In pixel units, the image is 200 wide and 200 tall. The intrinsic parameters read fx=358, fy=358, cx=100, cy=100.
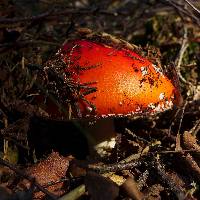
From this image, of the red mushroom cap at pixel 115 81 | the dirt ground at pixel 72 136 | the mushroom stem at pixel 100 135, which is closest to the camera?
the dirt ground at pixel 72 136

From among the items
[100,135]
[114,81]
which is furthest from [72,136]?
[114,81]

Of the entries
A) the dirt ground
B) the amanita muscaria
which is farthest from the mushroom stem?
the amanita muscaria

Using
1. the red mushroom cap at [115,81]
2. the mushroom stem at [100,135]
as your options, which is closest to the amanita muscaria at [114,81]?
the red mushroom cap at [115,81]

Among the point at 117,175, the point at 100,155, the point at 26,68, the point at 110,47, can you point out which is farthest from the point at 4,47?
the point at 117,175

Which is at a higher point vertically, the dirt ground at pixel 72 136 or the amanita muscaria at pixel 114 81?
the amanita muscaria at pixel 114 81

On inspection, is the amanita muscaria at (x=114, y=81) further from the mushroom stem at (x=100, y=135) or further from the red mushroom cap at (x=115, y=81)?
the mushroom stem at (x=100, y=135)

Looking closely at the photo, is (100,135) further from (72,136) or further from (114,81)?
(114,81)
